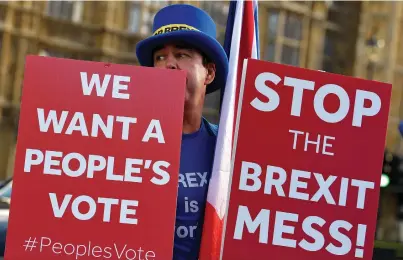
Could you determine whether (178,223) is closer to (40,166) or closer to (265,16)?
(40,166)

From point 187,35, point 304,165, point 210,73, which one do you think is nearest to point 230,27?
point 210,73

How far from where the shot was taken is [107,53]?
81.6ft

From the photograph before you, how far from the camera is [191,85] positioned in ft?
9.78

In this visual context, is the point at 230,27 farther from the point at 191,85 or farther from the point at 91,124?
the point at 91,124

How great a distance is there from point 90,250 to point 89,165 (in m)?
0.22

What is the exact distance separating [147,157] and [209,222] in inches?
11.5

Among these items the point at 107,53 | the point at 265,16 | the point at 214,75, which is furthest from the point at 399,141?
the point at 214,75

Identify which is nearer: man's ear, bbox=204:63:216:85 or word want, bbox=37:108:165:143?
word want, bbox=37:108:165:143

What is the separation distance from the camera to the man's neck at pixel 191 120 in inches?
119

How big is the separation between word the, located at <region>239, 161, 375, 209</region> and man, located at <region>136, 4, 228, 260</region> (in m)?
0.22

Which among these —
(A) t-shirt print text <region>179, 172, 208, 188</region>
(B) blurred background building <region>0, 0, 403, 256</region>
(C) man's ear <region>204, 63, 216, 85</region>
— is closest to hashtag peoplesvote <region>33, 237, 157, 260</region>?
(A) t-shirt print text <region>179, 172, 208, 188</region>

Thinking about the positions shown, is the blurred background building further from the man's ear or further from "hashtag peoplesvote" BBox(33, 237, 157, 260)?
Answer: "hashtag peoplesvote" BBox(33, 237, 157, 260)

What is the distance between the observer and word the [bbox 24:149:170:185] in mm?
2744

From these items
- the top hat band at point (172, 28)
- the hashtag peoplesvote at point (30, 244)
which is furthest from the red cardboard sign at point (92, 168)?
the top hat band at point (172, 28)
